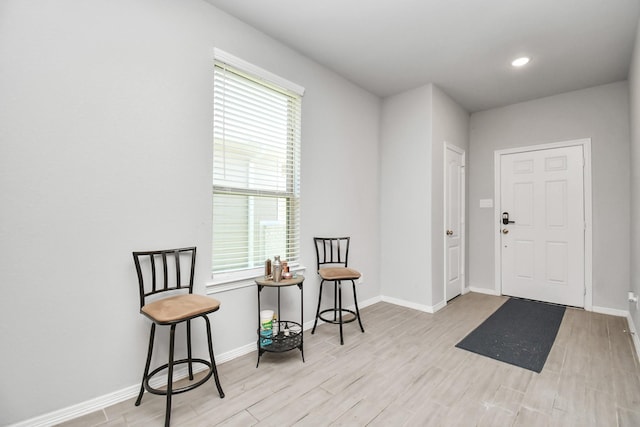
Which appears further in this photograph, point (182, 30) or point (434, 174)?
point (434, 174)

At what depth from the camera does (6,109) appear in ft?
4.95

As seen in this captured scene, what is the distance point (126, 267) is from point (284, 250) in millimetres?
1308

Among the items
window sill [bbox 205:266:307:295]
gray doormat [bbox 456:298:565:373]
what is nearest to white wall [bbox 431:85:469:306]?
gray doormat [bbox 456:298:565:373]

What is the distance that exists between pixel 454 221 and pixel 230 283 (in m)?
3.18

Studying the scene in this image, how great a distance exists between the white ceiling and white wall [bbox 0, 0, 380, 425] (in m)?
0.54

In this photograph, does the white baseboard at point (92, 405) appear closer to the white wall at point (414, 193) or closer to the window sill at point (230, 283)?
the window sill at point (230, 283)

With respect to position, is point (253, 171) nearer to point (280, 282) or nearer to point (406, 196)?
point (280, 282)

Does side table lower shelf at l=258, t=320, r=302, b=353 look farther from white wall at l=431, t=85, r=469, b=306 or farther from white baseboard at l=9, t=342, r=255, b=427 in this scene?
white wall at l=431, t=85, r=469, b=306

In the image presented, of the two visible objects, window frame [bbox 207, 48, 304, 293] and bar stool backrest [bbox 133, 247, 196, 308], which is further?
window frame [bbox 207, 48, 304, 293]

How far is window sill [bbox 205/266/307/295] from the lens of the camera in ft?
7.44

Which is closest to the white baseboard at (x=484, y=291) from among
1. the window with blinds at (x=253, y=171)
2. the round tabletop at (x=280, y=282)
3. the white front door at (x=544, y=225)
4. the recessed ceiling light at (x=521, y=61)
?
the white front door at (x=544, y=225)

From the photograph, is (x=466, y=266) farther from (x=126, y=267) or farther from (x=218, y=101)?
(x=126, y=267)

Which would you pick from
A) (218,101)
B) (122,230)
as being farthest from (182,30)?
(122,230)

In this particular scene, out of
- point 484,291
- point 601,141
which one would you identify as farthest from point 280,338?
point 601,141
